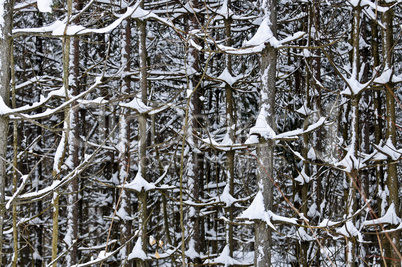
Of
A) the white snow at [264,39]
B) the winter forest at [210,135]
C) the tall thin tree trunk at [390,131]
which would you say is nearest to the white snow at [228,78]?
the winter forest at [210,135]

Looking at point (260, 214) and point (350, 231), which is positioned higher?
point (260, 214)

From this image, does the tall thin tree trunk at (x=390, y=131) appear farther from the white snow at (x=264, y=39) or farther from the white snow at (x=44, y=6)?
the white snow at (x=44, y=6)

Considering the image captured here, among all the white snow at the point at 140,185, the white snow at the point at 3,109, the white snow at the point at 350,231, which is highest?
the white snow at the point at 3,109

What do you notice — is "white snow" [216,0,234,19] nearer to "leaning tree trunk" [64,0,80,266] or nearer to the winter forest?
the winter forest

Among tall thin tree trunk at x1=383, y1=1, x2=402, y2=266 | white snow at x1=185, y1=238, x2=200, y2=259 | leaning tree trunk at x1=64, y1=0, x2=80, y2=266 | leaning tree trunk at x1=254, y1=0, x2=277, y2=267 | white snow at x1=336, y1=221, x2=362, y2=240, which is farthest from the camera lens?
leaning tree trunk at x1=64, y1=0, x2=80, y2=266

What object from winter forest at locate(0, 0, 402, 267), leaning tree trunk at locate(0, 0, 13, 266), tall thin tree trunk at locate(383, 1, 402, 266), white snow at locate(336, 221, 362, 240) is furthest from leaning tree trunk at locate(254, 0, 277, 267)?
leaning tree trunk at locate(0, 0, 13, 266)

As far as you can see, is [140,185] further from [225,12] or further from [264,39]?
[225,12]

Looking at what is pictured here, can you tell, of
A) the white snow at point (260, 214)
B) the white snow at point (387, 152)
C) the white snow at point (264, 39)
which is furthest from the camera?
the white snow at point (387, 152)

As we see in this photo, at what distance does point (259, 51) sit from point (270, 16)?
0.61 metres

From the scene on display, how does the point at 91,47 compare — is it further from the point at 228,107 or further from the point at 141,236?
the point at 141,236

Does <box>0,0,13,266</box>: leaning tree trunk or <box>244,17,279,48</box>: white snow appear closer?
<box>0,0,13,266</box>: leaning tree trunk

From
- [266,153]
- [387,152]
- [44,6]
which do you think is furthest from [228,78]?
[44,6]

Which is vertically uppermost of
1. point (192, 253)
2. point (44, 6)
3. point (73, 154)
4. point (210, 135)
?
point (44, 6)

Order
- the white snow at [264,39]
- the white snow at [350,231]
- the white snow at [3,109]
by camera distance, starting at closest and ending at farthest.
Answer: the white snow at [3,109] → the white snow at [350,231] → the white snow at [264,39]
